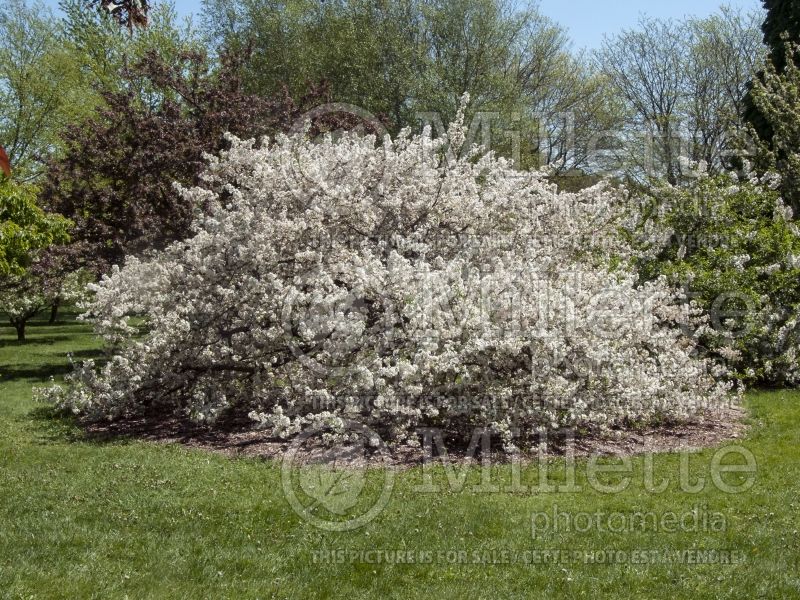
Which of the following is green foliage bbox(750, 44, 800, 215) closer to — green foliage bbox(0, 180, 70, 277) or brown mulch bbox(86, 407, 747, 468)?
brown mulch bbox(86, 407, 747, 468)

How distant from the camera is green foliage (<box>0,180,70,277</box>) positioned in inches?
590

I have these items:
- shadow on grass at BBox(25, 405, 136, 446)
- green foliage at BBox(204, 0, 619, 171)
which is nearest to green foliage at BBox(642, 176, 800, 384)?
shadow on grass at BBox(25, 405, 136, 446)

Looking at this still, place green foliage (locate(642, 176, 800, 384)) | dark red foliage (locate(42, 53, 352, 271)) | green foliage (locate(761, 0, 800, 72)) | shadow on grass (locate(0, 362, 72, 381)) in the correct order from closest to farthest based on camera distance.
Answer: green foliage (locate(642, 176, 800, 384))
dark red foliage (locate(42, 53, 352, 271))
shadow on grass (locate(0, 362, 72, 381))
green foliage (locate(761, 0, 800, 72))

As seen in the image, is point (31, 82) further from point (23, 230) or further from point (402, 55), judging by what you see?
point (23, 230)

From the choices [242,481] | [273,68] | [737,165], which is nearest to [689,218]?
[737,165]

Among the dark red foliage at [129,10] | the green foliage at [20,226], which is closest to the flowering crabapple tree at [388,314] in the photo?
the green foliage at [20,226]

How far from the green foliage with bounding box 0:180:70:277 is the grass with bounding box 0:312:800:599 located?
23.2ft

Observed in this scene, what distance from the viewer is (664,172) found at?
98.3ft

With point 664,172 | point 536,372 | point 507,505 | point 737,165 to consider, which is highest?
point 664,172

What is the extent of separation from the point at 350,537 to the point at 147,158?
39.4ft

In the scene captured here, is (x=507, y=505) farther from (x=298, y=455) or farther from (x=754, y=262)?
(x=754, y=262)

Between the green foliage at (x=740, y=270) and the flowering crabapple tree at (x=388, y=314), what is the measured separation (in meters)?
1.26

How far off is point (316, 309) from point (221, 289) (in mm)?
1259

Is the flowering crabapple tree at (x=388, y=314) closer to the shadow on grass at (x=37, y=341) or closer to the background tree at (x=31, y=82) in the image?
the shadow on grass at (x=37, y=341)
